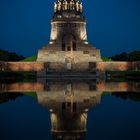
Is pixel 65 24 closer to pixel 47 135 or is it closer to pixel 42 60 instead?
pixel 42 60

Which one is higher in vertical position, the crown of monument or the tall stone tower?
the crown of monument

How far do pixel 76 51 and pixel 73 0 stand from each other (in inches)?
360

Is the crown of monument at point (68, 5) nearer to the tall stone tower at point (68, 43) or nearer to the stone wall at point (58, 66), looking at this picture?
the tall stone tower at point (68, 43)

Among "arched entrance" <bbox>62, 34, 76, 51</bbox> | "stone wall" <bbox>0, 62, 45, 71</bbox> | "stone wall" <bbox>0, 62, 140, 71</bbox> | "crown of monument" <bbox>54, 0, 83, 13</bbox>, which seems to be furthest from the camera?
"crown of monument" <bbox>54, 0, 83, 13</bbox>

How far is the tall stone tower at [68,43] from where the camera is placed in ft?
239

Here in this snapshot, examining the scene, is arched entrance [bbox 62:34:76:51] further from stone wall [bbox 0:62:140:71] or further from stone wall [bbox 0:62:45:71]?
stone wall [bbox 0:62:45:71]

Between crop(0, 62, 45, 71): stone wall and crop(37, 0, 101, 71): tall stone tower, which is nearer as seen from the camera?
crop(0, 62, 45, 71): stone wall

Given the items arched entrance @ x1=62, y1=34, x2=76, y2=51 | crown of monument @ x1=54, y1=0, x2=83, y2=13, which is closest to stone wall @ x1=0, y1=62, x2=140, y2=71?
arched entrance @ x1=62, y1=34, x2=76, y2=51

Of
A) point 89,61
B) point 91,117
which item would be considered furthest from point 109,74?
point 91,117

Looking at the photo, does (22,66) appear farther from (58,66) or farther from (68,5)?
(68,5)

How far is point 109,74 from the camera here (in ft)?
218

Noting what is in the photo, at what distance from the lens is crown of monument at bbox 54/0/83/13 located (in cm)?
7525

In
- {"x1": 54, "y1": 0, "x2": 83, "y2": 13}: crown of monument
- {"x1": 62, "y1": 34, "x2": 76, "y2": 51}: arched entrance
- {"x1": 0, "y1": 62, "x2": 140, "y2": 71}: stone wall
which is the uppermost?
{"x1": 54, "y1": 0, "x2": 83, "y2": 13}: crown of monument

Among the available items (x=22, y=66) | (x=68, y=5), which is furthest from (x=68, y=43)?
(x=22, y=66)
